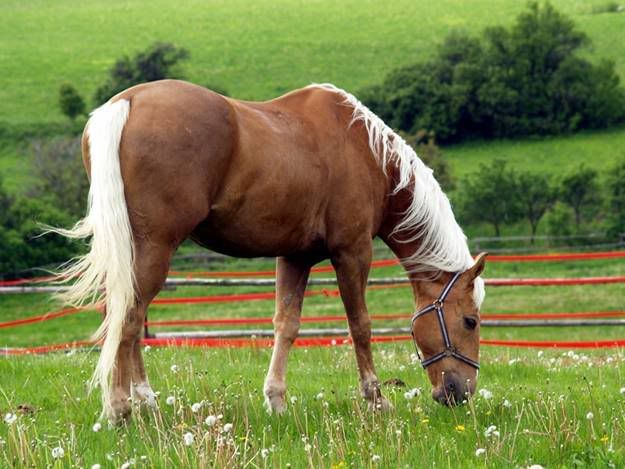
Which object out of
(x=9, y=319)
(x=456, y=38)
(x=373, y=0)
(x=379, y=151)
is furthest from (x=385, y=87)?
(x=379, y=151)

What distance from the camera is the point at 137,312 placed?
502cm

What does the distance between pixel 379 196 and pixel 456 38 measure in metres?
54.3

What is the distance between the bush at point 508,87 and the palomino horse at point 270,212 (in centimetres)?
4695

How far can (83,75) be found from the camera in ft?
190

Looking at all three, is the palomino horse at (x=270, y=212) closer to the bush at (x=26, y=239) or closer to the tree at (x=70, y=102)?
the bush at (x=26, y=239)

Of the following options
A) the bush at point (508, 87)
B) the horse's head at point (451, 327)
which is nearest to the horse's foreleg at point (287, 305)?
the horse's head at point (451, 327)

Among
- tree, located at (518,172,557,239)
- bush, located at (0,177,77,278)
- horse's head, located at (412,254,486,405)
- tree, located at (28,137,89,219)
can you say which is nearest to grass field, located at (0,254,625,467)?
horse's head, located at (412,254,486,405)

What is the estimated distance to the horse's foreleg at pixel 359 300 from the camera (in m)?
6.00

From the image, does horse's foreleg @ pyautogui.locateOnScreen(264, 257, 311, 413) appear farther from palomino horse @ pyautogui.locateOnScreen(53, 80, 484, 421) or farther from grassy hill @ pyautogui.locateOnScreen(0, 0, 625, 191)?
grassy hill @ pyautogui.locateOnScreen(0, 0, 625, 191)

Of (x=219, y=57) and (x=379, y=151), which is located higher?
(x=379, y=151)

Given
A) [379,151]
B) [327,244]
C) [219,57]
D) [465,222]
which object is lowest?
[465,222]

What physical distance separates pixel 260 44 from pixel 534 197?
29.2 meters

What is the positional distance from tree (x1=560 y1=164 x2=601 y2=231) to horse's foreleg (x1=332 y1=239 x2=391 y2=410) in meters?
35.6

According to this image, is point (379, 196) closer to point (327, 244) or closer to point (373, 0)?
point (327, 244)
